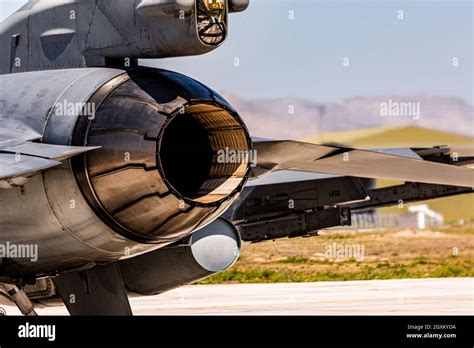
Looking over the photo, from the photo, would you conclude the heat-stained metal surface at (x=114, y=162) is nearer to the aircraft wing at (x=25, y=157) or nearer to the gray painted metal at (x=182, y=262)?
the aircraft wing at (x=25, y=157)

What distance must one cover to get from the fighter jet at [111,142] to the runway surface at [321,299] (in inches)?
255

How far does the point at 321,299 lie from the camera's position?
17.0 metres

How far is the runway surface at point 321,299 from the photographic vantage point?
1483 cm

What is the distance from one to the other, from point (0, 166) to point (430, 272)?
55.5 ft

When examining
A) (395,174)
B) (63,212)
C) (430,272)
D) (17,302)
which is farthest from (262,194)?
(430,272)

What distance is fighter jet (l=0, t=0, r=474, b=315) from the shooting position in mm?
7301

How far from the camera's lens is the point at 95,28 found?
7965 mm

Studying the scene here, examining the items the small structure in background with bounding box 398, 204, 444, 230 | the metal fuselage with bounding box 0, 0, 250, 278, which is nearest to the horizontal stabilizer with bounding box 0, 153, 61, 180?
the metal fuselage with bounding box 0, 0, 250, 278

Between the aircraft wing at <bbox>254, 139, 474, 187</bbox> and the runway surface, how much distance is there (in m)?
4.81

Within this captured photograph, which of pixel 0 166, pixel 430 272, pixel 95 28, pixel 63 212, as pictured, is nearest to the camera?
pixel 0 166

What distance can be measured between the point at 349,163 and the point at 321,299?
8.64 m

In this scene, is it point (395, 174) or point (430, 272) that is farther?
point (430, 272)
